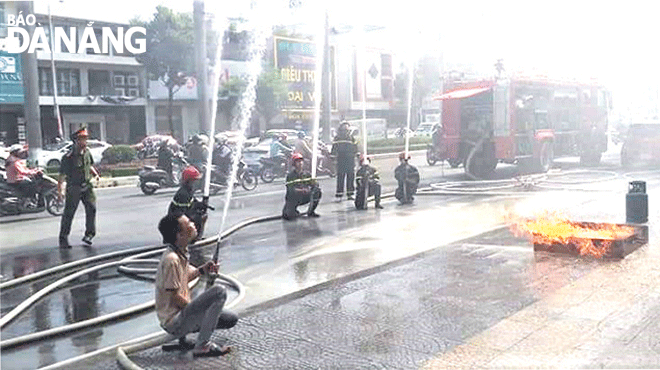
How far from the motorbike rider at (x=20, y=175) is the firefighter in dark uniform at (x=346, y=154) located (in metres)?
6.22

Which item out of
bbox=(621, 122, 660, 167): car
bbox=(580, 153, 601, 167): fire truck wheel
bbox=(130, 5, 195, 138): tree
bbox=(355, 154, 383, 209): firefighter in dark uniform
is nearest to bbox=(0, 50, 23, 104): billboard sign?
bbox=(130, 5, 195, 138): tree

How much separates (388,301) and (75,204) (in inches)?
220

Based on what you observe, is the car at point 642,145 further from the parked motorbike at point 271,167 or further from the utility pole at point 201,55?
the utility pole at point 201,55

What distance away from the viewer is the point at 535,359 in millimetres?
5109

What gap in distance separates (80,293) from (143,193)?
38.3 feet

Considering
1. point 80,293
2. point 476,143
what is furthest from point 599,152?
point 80,293

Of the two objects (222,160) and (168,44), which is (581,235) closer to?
(222,160)

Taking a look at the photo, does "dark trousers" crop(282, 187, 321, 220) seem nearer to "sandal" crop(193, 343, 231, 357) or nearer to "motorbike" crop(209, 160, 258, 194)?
"motorbike" crop(209, 160, 258, 194)

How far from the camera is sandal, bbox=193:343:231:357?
17.4 feet

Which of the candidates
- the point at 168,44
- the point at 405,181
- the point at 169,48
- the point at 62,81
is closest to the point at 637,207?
the point at 405,181

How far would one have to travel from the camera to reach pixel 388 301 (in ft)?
22.6

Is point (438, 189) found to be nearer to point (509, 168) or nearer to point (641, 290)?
point (509, 168)

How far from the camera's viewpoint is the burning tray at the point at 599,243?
854cm

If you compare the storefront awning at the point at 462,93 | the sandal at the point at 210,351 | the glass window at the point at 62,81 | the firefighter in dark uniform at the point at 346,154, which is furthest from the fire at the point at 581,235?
the glass window at the point at 62,81
